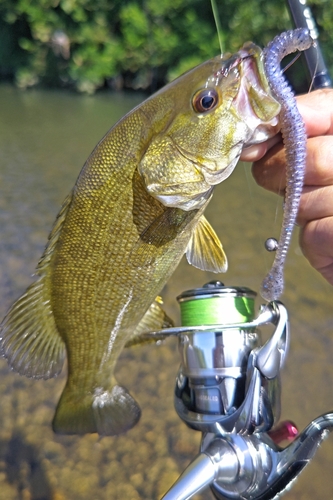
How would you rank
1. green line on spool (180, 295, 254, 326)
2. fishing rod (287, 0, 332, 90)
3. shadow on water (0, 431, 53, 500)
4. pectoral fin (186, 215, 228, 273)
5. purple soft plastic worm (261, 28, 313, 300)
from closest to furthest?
purple soft plastic worm (261, 28, 313, 300)
green line on spool (180, 295, 254, 326)
pectoral fin (186, 215, 228, 273)
fishing rod (287, 0, 332, 90)
shadow on water (0, 431, 53, 500)

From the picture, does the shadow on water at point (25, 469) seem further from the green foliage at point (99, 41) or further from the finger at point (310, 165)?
the green foliage at point (99, 41)

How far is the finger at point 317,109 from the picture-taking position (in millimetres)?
1444

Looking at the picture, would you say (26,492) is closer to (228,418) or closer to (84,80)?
(228,418)

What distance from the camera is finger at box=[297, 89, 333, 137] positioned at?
4.74 ft

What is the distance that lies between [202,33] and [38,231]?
10315 millimetres

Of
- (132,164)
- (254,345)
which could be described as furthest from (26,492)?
(132,164)

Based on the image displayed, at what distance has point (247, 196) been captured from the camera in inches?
226

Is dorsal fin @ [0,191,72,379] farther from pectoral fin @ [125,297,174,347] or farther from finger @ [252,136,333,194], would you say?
finger @ [252,136,333,194]

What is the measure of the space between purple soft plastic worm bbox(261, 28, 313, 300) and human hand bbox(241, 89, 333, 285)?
10.9 inches

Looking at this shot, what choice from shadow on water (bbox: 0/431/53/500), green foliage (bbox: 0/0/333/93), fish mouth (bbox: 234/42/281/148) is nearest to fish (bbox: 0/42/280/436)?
fish mouth (bbox: 234/42/281/148)

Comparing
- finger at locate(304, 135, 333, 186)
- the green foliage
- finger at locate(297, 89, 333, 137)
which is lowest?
finger at locate(304, 135, 333, 186)

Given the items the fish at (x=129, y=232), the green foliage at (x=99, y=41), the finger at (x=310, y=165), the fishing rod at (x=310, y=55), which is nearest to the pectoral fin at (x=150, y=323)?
the fish at (x=129, y=232)

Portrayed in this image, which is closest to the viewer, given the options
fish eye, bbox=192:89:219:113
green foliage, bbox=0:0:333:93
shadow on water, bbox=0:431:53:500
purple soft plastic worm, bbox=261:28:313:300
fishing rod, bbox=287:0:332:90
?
purple soft plastic worm, bbox=261:28:313:300

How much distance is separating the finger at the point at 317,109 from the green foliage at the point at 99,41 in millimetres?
12072
